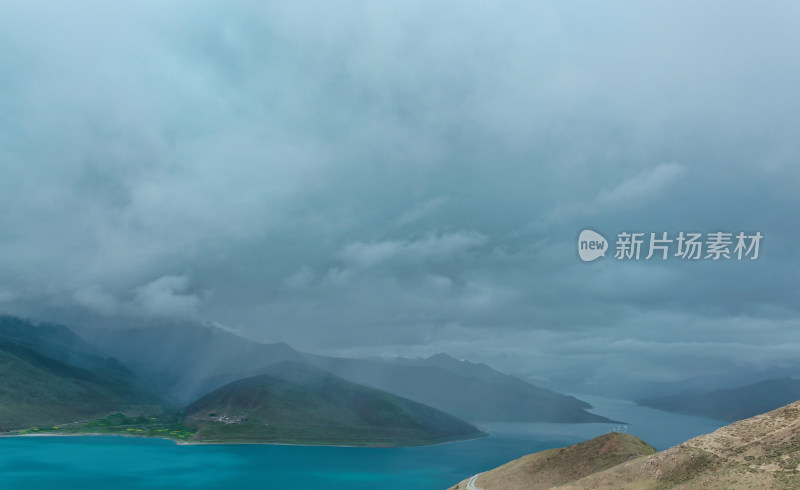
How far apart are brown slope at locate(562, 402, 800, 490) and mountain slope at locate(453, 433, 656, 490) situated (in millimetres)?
28235

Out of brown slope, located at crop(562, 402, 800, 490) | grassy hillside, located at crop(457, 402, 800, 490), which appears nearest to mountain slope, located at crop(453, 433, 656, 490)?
grassy hillside, located at crop(457, 402, 800, 490)

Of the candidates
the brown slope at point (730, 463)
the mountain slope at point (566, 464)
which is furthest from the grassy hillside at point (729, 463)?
the mountain slope at point (566, 464)

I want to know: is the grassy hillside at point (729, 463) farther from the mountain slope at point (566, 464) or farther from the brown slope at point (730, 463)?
the mountain slope at point (566, 464)

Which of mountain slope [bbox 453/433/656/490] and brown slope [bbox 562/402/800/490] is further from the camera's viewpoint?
mountain slope [bbox 453/433/656/490]

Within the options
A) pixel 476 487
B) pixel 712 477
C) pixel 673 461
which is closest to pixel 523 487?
pixel 476 487

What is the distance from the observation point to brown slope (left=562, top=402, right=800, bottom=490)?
7869cm

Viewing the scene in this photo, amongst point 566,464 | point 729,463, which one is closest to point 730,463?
point 729,463

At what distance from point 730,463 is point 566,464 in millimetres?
57714

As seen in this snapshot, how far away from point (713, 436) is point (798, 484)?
87.8ft

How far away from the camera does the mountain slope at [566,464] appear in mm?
132750

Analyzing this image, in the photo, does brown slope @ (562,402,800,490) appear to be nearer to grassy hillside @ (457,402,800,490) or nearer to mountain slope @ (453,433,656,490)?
grassy hillside @ (457,402,800,490)

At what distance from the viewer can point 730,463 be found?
3401 inches

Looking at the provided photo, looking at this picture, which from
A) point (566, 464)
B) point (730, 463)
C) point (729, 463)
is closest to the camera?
point (730, 463)

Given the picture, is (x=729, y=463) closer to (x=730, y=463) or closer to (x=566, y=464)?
(x=730, y=463)
